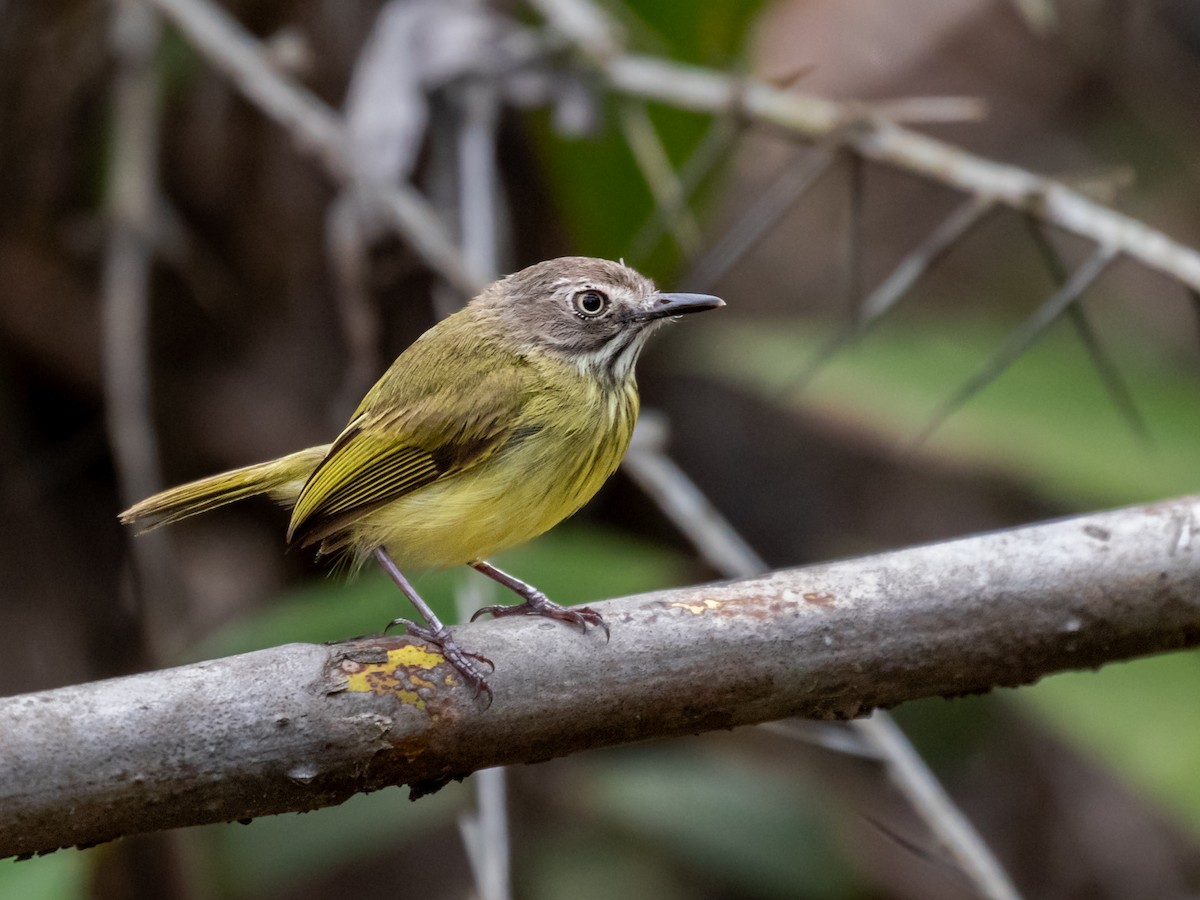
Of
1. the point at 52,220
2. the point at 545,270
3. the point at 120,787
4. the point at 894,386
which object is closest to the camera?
the point at 120,787

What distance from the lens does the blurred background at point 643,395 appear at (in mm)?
3977

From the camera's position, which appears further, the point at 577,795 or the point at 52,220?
the point at 52,220

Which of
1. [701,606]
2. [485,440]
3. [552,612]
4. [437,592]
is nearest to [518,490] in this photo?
[485,440]

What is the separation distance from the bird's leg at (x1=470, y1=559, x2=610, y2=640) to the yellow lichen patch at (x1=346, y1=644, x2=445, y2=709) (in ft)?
→ 0.86

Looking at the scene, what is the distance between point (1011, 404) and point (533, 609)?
8.02 ft

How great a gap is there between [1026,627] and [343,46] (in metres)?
4.19

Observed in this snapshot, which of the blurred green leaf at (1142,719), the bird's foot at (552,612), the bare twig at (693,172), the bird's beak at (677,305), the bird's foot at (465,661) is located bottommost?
the blurred green leaf at (1142,719)

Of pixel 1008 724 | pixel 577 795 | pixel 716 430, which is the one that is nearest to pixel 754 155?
pixel 716 430

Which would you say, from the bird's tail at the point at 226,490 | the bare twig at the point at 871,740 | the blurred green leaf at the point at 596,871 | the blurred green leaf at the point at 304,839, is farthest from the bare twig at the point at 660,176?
the blurred green leaf at the point at 596,871

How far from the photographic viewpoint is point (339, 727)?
196cm

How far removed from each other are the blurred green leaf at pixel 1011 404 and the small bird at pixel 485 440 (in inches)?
38.2

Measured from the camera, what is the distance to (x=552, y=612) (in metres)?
2.45

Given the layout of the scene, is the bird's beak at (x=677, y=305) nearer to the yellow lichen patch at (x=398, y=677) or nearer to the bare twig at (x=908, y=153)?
the bare twig at (x=908, y=153)

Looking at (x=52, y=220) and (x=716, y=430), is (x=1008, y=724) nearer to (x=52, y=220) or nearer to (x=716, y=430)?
(x=716, y=430)
